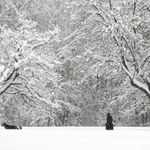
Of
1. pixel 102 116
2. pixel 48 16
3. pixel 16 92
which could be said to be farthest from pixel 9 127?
pixel 48 16

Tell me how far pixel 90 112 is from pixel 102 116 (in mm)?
1335

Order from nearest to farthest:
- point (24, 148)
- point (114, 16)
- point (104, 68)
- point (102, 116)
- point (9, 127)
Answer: point (24, 148) → point (9, 127) → point (114, 16) → point (104, 68) → point (102, 116)

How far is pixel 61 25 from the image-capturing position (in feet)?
95.5

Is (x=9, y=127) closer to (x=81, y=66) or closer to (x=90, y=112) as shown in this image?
(x=81, y=66)

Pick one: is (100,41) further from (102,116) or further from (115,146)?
(115,146)

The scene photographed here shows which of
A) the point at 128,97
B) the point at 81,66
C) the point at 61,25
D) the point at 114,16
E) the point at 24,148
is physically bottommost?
the point at 24,148

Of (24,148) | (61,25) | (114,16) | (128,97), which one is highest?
(61,25)

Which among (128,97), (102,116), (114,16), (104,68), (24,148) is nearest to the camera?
(24,148)

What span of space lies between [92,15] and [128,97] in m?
6.32

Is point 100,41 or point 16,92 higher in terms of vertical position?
point 100,41

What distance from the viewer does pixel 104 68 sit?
17328mm

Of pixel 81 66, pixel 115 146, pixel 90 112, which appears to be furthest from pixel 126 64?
pixel 90 112

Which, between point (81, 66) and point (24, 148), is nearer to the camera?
point (24, 148)

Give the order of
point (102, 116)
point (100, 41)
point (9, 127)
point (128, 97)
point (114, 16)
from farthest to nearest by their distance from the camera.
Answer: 1. point (102, 116)
2. point (128, 97)
3. point (100, 41)
4. point (114, 16)
5. point (9, 127)
